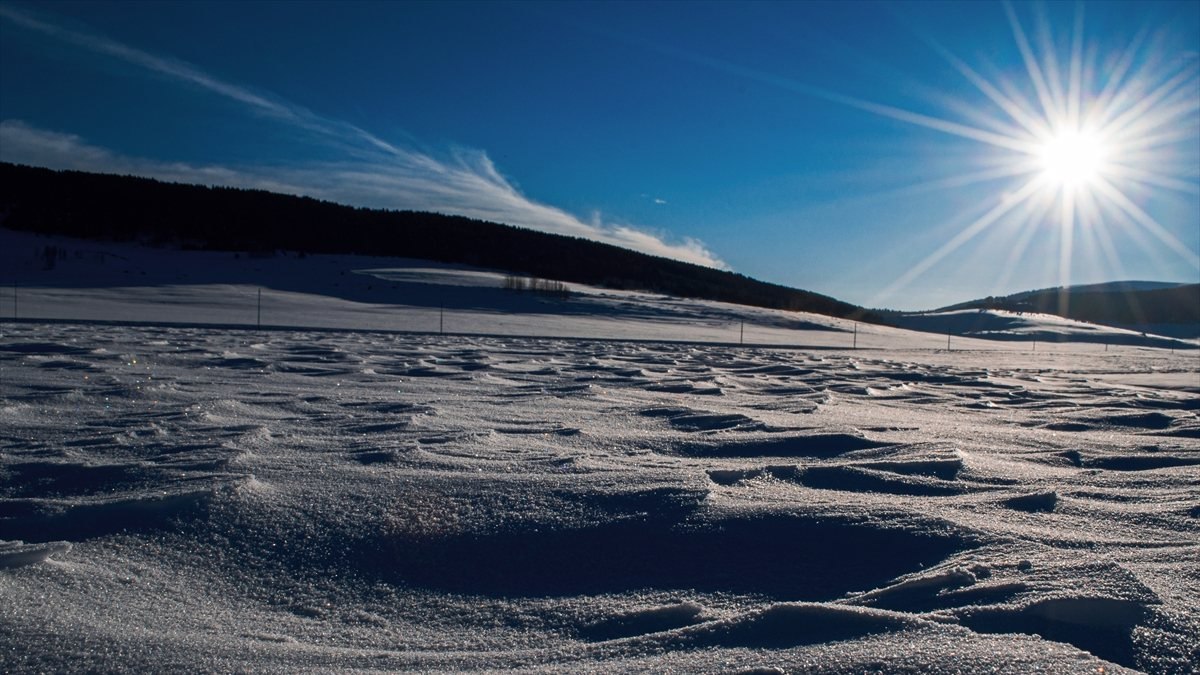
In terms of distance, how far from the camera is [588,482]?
8.85 feet

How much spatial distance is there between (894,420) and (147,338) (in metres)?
7.91

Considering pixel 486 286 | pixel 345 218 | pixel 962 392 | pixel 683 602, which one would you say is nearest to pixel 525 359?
pixel 962 392

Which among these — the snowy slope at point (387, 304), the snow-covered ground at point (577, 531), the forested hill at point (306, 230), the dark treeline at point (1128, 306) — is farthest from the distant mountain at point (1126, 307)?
the snow-covered ground at point (577, 531)

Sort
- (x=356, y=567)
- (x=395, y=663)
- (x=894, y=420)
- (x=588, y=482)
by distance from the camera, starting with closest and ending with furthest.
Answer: (x=395, y=663) < (x=356, y=567) < (x=588, y=482) < (x=894, y=420)

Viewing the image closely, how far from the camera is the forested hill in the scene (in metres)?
32.8

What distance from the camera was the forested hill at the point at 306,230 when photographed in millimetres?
32844

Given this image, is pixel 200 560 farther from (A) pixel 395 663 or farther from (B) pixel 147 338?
(B) pixel 147 338

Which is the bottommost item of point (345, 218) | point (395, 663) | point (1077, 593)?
point (395, 663)

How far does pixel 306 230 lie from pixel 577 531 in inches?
1587

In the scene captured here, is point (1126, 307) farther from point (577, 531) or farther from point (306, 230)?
point (577, 531)

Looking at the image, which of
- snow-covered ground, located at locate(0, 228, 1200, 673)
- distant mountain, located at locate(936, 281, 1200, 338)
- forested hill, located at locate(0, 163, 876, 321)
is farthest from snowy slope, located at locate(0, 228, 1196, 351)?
distant mountain, located at locate(936, 281, 1200, 338)

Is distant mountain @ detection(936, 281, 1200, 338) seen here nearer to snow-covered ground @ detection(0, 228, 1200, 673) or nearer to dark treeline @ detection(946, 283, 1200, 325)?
dark treeline @ detection(946, 283, 1200, 325)

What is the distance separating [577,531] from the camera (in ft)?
7.32

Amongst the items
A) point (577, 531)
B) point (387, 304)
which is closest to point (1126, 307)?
point (387, 304)
